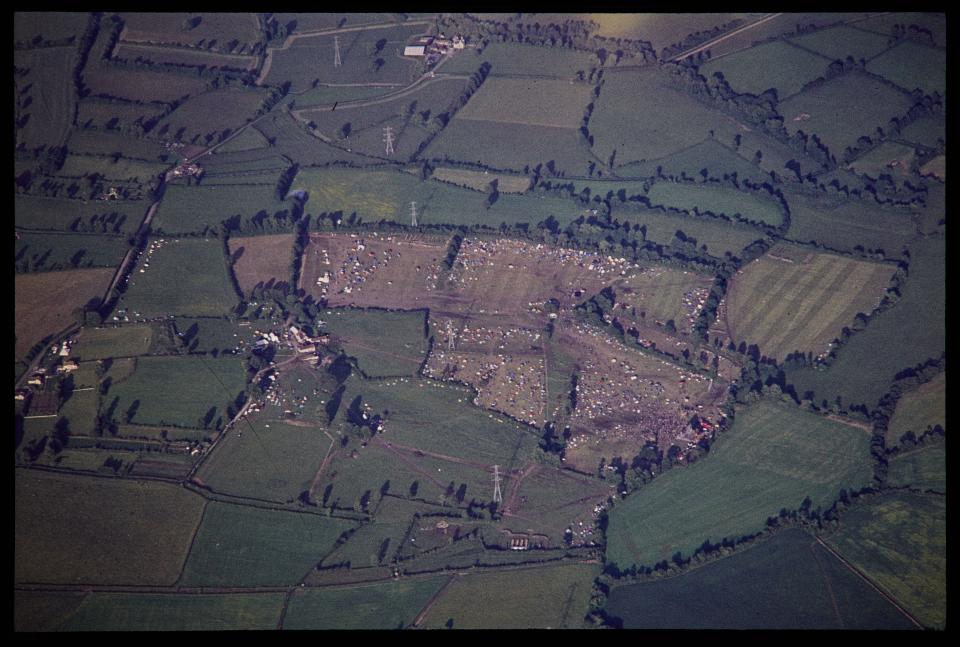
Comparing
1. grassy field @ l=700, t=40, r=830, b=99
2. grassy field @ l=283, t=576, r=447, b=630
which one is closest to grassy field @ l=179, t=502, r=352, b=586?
grassy field @ l=283, t=576, r=447, b=630

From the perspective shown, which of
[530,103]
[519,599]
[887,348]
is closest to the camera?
[519,599]

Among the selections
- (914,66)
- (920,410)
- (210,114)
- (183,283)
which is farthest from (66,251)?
(914,66)

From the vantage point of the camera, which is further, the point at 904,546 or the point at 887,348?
the point at 887,348

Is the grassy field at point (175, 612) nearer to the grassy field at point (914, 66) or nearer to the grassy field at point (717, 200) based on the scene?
the grassy field at point (717, 200)

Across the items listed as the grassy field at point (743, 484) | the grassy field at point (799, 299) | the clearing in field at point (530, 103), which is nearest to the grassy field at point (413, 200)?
the clearing in field at point (530, 103)

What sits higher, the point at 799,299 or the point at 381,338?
the point at 799,299

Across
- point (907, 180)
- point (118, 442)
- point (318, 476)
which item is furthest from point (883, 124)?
point (118, 442)

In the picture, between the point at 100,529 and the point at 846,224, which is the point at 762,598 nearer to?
the point at 846,224
